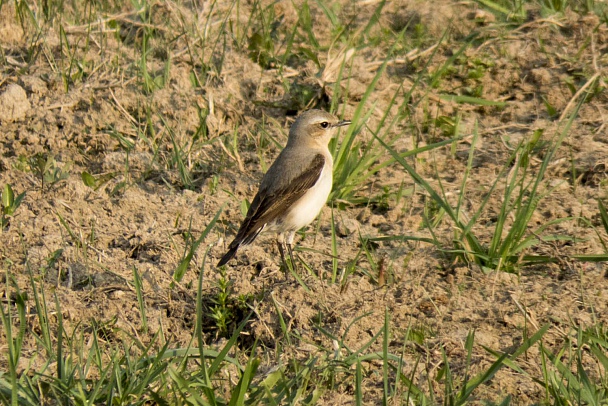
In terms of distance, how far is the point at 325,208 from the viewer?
23.5 ft

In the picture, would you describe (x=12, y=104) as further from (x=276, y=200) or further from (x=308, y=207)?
(x=308, y=207)

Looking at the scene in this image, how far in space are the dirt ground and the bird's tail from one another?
132 millimetres

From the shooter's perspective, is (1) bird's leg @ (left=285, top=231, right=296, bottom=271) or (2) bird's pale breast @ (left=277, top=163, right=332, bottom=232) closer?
(1) bird's leg @ (left=285, top=231, right=296, bottom=271)

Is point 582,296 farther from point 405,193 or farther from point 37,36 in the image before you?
point 37,36

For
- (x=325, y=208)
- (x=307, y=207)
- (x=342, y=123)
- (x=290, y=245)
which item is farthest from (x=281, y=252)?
(x=342, y=123)

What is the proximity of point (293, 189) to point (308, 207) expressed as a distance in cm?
27

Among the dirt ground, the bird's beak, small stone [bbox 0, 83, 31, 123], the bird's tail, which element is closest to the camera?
the dirt ground

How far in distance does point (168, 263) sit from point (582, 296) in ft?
9.10

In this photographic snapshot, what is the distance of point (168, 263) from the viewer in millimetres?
6316

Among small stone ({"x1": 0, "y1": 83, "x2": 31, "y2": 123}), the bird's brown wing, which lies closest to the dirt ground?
small stone ({"x1": 0, "y1": 83, "x2": 31, "y2": 123})

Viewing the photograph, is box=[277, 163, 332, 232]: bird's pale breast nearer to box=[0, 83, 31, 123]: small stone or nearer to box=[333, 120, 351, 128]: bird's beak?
box=[333, 120, 351, 128]: bird's beak

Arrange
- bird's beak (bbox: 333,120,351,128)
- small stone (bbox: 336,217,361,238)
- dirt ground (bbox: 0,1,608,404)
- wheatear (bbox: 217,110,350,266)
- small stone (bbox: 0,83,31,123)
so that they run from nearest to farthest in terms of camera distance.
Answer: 1. dirt ground (bbox: 0,1,608,404)
2. wheatear (bbox: 217,110,350,266)
3. small stone (bbox: 336,217,361,238)
4. bird's beak (bbox: 333,120,351,128)
5. small stone (bbox: 0,83,31,123)

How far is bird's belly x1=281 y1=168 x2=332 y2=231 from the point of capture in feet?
21.9

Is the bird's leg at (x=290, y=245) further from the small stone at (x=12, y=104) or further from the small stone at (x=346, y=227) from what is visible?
the small stone at (x=12, y=104)
